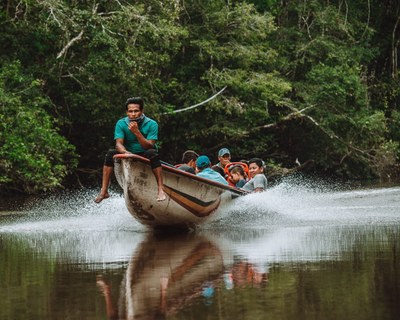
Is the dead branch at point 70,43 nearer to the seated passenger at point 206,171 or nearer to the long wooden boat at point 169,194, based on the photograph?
the seated passenger at point 206,171

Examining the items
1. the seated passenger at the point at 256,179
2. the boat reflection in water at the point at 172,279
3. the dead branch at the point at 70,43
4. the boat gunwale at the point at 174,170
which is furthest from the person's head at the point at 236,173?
the dead branch at the point at 70,43

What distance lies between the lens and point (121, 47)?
2470 cm

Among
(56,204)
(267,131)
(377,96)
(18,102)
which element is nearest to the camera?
(56,204)

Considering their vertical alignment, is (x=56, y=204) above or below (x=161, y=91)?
below

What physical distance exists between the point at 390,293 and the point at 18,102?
16873mm

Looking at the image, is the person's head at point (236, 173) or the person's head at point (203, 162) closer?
the person's head at point (203, 162)

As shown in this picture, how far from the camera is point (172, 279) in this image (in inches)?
295

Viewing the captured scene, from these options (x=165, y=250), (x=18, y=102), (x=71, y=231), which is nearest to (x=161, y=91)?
(x=18, y=102)

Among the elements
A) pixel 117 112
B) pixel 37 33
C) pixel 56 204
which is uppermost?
pixel 37 33

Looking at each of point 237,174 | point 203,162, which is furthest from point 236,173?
point 203,162

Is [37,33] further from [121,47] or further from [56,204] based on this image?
[56,204]

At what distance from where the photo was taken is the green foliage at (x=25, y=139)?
2189 cm

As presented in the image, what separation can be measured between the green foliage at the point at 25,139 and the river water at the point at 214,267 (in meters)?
7.27

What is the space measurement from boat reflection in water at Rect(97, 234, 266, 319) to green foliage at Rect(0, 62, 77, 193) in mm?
12239
